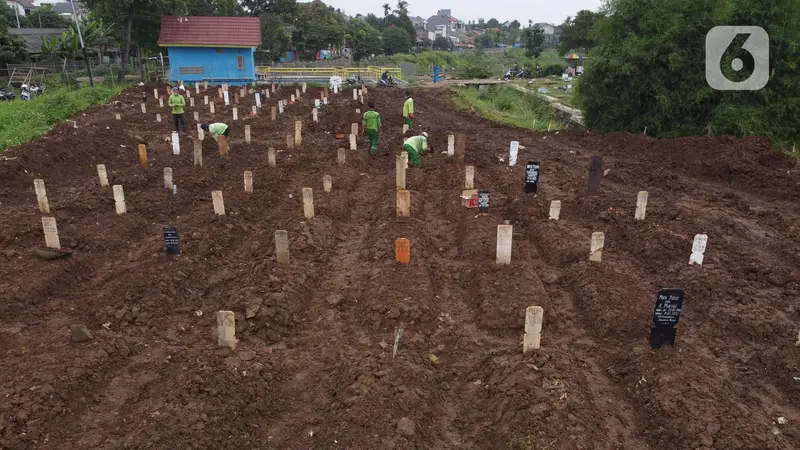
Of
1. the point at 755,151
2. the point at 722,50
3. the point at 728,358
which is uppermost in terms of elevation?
the point at 722,50

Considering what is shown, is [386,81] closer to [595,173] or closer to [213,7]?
[213,7]

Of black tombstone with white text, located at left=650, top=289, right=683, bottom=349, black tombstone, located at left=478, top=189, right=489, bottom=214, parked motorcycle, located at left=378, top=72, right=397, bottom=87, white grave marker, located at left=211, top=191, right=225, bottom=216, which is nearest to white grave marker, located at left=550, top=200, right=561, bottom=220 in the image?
black tombstone, located at left=478, top=189, right=489, bottom=214

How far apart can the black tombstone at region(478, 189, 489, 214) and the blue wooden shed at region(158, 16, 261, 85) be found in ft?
102

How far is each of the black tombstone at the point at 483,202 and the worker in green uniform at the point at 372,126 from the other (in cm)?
516

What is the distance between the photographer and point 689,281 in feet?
25.8

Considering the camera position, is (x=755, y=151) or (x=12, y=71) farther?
(x=12, y=71)

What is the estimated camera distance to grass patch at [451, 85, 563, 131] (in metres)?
23.0

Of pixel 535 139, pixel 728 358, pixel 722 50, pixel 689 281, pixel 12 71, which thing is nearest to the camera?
pixel 728 358

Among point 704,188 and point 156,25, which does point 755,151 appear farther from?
point 156,25

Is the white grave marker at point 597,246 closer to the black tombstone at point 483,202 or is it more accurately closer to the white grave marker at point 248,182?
the black tombstone at point 483,202

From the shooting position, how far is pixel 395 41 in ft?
224

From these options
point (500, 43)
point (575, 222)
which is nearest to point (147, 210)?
point (575, 222)

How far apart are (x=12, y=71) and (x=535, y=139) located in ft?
108

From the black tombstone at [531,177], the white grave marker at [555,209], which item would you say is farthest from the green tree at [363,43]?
the white grave marker at [555,209]
